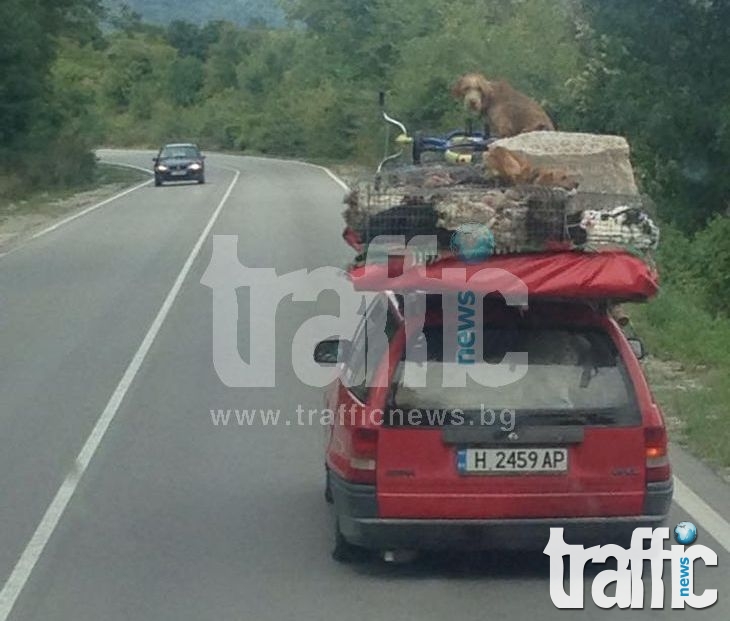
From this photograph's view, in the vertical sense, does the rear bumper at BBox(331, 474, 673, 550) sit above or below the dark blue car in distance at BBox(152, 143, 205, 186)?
above

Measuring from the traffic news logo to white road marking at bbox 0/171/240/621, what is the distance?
2.58 m

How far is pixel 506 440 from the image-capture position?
7137 millimetres

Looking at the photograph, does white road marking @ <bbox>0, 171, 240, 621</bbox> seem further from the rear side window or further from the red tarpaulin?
the red tarpaulin

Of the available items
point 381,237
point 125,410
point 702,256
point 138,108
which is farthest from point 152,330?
point 138,108

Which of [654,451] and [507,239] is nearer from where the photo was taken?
[507,239]

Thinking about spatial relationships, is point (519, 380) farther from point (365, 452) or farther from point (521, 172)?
point (521, 172)

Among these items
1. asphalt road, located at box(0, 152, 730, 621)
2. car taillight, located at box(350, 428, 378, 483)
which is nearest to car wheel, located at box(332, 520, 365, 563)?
asphalt road, located at box(0, 152, 730, 621)

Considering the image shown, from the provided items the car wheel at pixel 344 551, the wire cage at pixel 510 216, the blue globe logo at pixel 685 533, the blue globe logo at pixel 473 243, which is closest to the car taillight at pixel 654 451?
the wire cage at pixel 510 216

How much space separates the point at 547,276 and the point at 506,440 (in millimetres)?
786

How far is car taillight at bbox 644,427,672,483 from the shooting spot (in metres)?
7.19

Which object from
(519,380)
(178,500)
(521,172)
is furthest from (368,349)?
(178,500)

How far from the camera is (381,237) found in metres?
7.36

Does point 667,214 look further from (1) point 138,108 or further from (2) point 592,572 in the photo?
(1) point 138,108

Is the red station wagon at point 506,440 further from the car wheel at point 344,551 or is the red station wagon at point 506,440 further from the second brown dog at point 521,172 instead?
the second brown dog at point 521,172
